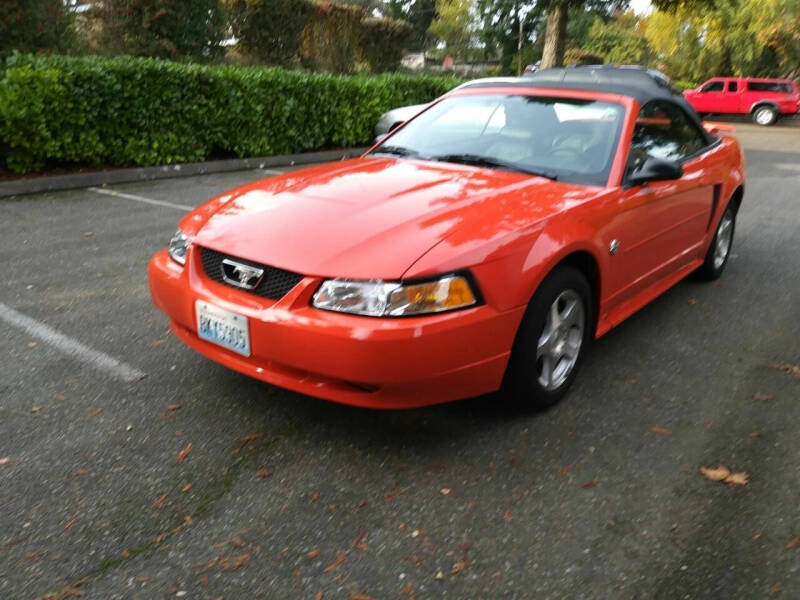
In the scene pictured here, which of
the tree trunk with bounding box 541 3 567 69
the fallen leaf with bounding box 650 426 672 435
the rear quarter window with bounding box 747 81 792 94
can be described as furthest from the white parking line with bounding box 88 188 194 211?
the rear quarter window with bounding box 747 81 792 94

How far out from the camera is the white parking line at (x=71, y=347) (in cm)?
385

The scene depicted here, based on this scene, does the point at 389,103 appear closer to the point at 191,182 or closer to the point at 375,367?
the point at 191,182

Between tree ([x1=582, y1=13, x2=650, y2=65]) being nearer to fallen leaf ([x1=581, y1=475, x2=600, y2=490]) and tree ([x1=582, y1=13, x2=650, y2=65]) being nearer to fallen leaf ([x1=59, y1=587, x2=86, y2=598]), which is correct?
fallen leaf ([x1=581, y1=475, x2=600, y2=490])

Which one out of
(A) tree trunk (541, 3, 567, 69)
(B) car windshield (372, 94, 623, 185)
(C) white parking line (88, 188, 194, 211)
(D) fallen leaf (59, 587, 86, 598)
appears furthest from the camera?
(A) tree trunk (541, 3, 567, 69)

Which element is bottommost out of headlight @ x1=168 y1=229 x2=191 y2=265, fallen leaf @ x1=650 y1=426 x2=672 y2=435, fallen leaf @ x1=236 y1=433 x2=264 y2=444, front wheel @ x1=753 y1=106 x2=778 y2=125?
front wheel @ x1=753 y1=106 x2=778 y2=125

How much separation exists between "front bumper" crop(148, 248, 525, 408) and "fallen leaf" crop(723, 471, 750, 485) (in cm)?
100

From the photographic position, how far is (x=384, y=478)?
3000mm

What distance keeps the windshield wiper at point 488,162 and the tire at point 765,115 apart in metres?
28.7

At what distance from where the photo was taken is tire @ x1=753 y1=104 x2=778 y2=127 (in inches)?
1137

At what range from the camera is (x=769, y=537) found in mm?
2689

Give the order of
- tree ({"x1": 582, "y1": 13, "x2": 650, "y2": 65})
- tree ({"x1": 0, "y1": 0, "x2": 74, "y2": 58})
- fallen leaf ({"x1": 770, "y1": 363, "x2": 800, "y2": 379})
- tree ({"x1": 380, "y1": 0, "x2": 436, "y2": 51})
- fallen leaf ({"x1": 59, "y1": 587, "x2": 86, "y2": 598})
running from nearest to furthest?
fallen leaf ({"x1": 59, "y1": 587, "x2": 86, "y2": 598}), fallen leaf ({"x1": 770, "y1": 363, "x2": 800, "y2": 379}), tree ({"x1": 0, "y1": 0, "x2": 74, "y2": 58}), tree ({"x1": 582, "y1": 13, "x2": 650, "y2": 65}), tree ({"x1": 380, "y1": 0, "x2": 436, "y2": 51})

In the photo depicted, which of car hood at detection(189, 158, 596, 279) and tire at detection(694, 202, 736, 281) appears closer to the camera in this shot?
car hood at detection(189, 158, 596, 279)

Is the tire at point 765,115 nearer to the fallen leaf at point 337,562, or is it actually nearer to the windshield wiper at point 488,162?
the windshield wiper at point 488,162

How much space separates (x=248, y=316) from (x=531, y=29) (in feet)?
170
